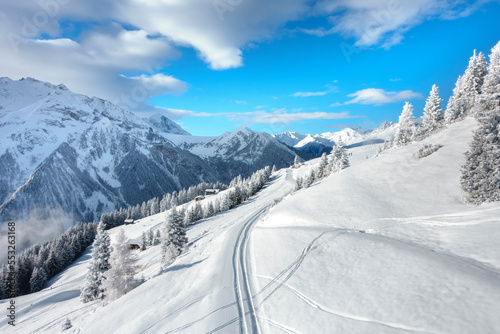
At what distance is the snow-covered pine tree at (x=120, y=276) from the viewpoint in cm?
2205

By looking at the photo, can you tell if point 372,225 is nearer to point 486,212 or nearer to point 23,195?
point 486,212

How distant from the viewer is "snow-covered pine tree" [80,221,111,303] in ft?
98.7

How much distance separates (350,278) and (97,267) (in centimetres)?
3447

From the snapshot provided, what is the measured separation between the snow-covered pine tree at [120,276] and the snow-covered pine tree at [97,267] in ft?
29.3

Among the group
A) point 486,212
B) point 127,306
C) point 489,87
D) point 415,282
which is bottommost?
point 127,306

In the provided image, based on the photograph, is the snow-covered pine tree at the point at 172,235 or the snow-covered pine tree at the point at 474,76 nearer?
the snow-covered pine tree at the point at 172,235

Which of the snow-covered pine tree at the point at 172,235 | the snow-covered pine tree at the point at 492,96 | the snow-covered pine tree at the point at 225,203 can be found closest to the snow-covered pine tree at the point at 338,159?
the snow-covered pine tree at the point at 492,96

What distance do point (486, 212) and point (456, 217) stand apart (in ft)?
5.65

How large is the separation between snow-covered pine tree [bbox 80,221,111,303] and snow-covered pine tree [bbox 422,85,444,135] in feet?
220

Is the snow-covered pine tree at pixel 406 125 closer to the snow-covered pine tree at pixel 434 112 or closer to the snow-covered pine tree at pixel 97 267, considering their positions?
the snow-covered pine tree at pixel 434 112

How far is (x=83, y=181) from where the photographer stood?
630 feet

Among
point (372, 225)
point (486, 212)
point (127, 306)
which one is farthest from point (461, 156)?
point (127, 306)

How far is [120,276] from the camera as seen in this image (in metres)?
22.5

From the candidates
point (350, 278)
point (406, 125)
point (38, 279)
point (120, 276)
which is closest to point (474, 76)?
point (406, 125)
